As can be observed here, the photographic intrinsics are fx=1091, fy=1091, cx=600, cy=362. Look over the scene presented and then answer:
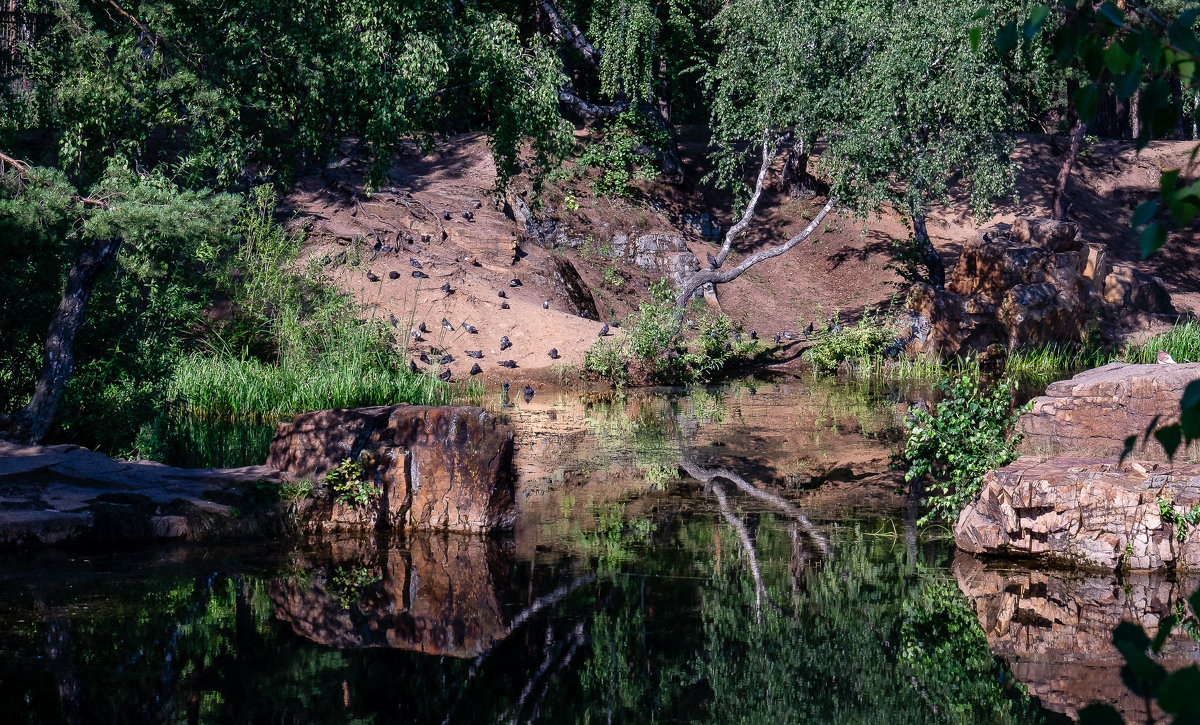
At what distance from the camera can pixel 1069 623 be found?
22.4ft

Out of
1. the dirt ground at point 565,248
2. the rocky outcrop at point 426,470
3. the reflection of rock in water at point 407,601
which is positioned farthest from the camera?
the dirt ground at point 565,248

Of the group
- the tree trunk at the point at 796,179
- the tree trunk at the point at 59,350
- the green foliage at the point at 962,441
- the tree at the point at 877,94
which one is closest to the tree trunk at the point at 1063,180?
the tree at the point at 877,94

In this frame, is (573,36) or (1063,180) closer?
(573,36)

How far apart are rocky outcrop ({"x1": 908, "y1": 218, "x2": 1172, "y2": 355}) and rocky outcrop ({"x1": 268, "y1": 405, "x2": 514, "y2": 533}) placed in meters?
12.8

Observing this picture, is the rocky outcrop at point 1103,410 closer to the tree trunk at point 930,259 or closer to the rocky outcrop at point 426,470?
the rocky outcrop at point 426,470

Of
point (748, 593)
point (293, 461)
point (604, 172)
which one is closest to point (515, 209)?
point (604, 172)

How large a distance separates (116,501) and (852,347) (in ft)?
46.2

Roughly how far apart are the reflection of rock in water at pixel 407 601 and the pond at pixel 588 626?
0.02m

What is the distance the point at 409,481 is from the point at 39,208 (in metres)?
3.48

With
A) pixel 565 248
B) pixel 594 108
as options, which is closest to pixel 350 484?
pixel 565 248

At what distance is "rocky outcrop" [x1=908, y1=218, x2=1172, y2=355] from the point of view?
19281 millimetres

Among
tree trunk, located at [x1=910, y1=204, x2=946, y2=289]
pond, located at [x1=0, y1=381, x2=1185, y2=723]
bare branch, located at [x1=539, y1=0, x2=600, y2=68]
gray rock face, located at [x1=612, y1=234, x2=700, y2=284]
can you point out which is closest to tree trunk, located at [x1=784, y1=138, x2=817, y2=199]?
gray rock face, located at [x1=612, y1=234, x2=700, y2=284]

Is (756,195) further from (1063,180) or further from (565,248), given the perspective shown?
(1063,180)

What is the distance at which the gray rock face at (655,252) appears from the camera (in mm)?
25141
